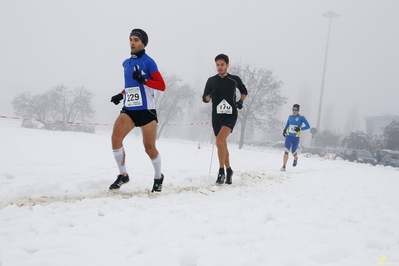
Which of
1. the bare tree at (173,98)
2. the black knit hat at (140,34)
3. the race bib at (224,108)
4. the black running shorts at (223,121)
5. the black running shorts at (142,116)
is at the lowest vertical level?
the black running shorts at (142,116)

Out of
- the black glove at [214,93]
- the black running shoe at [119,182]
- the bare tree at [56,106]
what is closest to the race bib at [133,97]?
the black running shoe at [119,182]

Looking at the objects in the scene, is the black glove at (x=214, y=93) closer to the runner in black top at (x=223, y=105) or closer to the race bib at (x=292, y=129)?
the runner in black top at (x=223, y=105)

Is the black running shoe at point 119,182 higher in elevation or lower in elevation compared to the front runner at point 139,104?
lower

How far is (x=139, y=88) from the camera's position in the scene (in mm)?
3557

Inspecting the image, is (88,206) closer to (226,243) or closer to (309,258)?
(226,243)

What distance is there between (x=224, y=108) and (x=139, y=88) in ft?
5.82

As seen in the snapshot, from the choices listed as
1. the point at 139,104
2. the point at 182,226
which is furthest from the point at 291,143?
the point at 182,226

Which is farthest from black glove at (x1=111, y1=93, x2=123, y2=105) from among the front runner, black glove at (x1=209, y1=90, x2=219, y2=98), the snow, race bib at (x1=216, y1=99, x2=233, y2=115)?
race bib at (x1=216, y1=99, x2=233, y2=115)

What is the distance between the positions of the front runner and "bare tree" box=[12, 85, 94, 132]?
32.8 metres

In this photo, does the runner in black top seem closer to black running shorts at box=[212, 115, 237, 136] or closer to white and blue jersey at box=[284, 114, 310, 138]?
black running shorts at box=[212, 115, 237, 136]

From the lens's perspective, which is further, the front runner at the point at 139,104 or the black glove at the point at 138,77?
the front runner at the point at 139,104

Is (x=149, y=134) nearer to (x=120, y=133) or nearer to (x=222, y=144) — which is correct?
(x=120, y=133)

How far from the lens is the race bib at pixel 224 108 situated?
15.5 feet

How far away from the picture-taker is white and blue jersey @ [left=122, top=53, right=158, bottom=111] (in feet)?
11.7
